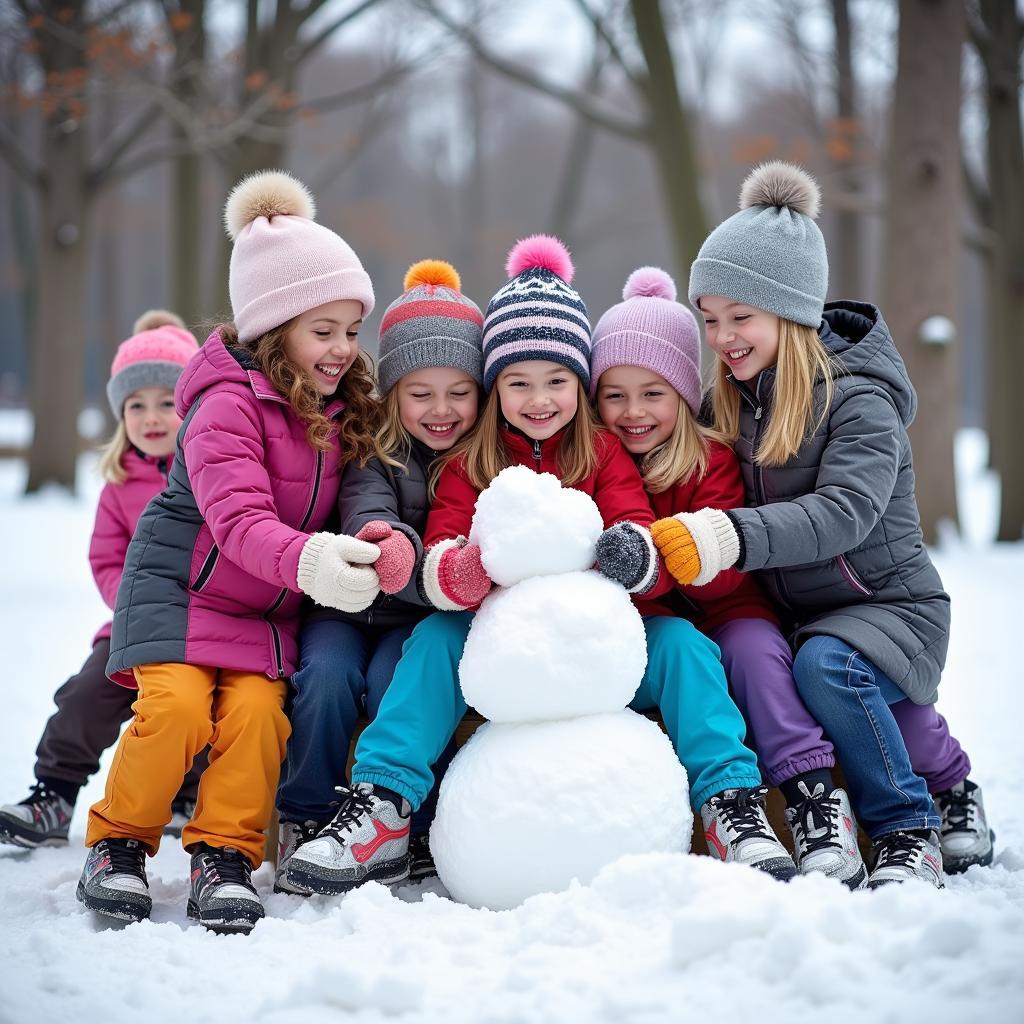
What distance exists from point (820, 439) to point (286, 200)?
5.60 feet

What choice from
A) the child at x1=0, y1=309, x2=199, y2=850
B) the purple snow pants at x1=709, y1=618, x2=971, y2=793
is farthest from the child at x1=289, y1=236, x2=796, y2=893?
the child at x1=0, y1=309, x2=199, y2=850

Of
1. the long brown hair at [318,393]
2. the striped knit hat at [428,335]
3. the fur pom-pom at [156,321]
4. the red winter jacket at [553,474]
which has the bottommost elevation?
the red winter jacket at [553,474]

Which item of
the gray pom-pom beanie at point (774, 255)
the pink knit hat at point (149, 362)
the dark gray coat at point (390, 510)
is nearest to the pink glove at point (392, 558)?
the dark gray coat at point (390, 510)

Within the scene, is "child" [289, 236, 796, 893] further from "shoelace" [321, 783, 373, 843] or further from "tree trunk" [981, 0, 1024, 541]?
"tree trunk" [981, 0, 1024, 541]

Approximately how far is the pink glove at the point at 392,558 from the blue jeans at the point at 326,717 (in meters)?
0.31

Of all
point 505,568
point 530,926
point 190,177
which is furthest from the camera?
point 190,177

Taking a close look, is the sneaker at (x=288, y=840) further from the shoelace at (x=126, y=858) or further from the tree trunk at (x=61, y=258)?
the tree trunk at (x=61, y=258)

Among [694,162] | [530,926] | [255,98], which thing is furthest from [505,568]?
[255,98]

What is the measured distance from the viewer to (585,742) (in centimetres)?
257

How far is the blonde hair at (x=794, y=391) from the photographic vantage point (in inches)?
120

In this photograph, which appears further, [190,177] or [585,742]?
[190,177]

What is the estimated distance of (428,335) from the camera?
3348mm

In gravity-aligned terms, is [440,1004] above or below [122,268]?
below

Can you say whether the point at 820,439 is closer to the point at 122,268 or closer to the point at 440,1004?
the point at 440,1004
